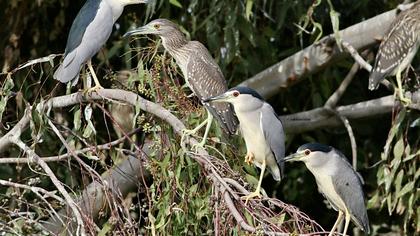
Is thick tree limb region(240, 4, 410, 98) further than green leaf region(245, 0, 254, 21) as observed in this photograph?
Yes

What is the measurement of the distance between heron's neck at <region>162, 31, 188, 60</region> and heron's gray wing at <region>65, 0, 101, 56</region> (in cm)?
27

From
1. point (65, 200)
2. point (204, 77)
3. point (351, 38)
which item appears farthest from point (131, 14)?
point (65, 200)

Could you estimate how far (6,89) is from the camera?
3.12 m

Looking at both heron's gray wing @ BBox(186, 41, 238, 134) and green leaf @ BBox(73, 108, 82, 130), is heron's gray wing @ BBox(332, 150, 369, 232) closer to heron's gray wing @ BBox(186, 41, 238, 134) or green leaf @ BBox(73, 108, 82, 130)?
heron's gray wing @ BBox(186, 41, 238, 134)

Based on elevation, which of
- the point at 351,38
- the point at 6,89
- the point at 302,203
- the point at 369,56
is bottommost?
the point at 302,203

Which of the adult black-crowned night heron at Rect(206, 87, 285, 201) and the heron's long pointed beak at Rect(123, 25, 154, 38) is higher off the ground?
the heron's long pointed beak at Rect(123, 25, 154, 38)

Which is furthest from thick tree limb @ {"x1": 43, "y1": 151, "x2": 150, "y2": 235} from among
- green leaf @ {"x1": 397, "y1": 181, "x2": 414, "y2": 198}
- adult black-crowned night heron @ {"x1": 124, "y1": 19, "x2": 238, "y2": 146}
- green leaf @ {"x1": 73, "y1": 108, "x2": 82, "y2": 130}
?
green leaf @ {"x1": 397, "y1": 181, "x2": 414, "y2": 198}

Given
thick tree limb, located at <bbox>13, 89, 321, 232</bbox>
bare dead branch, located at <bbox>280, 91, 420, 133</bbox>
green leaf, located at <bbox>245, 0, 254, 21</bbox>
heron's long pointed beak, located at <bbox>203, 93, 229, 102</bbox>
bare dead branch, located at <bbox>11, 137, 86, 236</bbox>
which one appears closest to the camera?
thick tree limb, located at <bbox>13, 89, 321, 232</bbox>

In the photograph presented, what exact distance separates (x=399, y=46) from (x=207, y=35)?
0.79m

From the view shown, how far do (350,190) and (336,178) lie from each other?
62mm

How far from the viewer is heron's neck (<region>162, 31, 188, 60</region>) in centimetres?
375

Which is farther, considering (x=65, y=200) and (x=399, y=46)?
(x=399, y=46)

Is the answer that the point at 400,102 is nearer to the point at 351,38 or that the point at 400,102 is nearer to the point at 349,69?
the point at 351,38

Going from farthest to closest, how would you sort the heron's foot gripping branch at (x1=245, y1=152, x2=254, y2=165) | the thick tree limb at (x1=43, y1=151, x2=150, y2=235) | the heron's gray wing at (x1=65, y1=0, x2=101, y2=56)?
1. the heron's gray wing at (x1=65, y1=0, x2=101, y2=56)
2. the heron's foot gripping branch at (x1=245, y1=152, x2=254, y2=165)
3. the thick tree limb at (x1=43, y1=151, x2=150, y2=235)
